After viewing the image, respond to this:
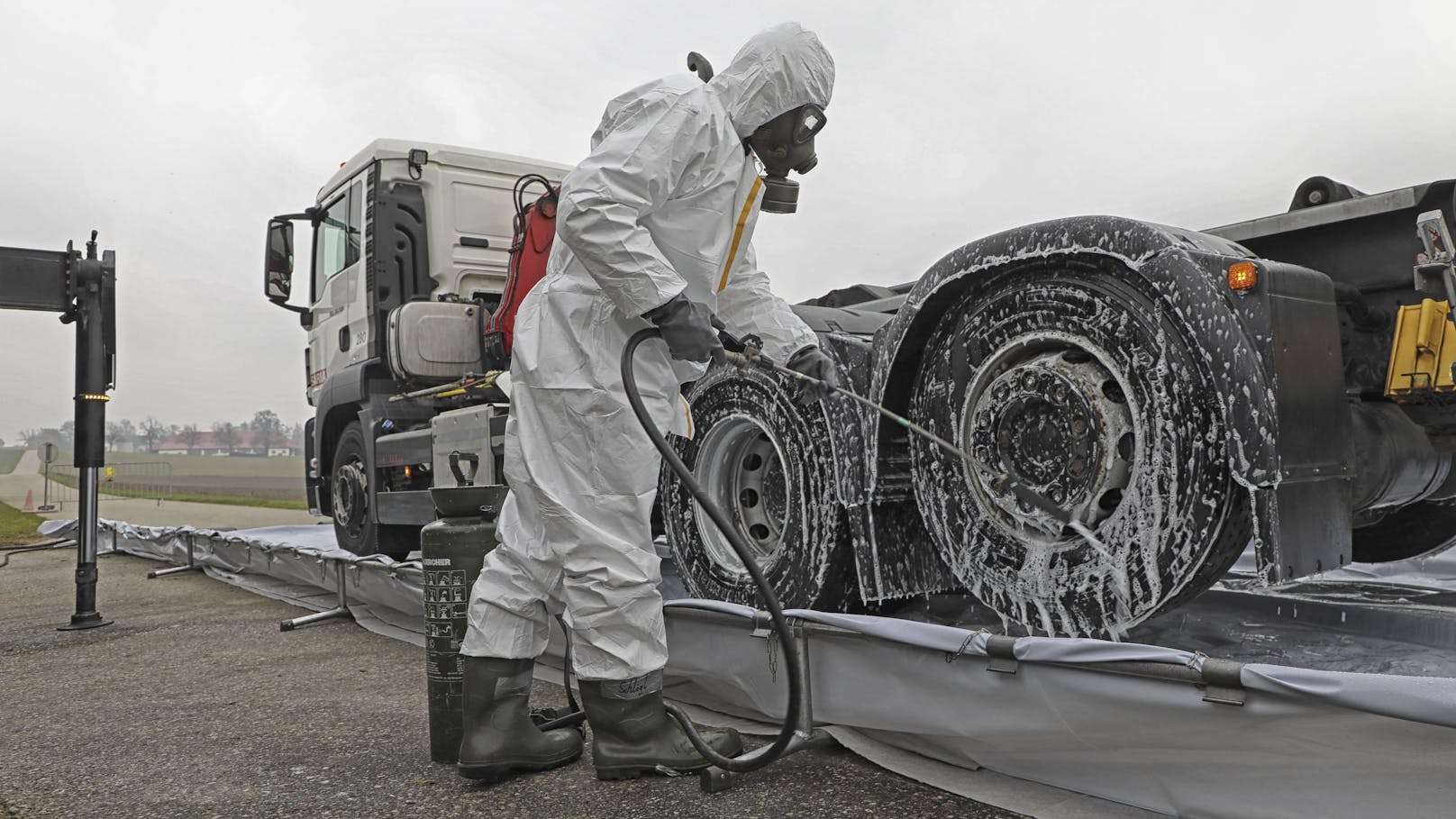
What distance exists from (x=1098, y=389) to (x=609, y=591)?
125cm

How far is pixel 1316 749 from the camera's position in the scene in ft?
5.64

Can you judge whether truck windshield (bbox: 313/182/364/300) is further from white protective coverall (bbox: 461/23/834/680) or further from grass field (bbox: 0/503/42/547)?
grass field (bbox: 0/503/42/547)

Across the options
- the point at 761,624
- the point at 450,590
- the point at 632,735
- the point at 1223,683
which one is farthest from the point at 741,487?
the point at 1223,683

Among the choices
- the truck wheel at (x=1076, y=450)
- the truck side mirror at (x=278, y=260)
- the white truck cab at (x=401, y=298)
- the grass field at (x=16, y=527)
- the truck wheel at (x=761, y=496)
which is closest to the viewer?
the truck wheel at (x=1076, y=450)

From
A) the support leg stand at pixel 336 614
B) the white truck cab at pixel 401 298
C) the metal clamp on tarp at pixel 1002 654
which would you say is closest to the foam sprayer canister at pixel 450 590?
the metal clamp on tarp at pixel 1002 654

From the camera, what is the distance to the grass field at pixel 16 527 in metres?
12.0

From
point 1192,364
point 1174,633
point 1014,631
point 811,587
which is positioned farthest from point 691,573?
point 1192,364

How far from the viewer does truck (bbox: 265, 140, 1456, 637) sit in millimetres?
2205

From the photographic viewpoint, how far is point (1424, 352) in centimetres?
229

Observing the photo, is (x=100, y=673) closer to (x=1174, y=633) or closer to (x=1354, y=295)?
(x=1174, y=633)

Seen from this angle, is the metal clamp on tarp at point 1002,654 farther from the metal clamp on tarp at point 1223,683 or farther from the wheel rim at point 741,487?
the wheel rim at point 741,487

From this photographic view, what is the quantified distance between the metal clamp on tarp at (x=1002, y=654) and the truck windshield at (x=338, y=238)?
5396 millimetres

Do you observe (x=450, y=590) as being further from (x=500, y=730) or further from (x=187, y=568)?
(x=187, y=568)

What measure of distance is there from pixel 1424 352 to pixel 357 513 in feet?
19.5
